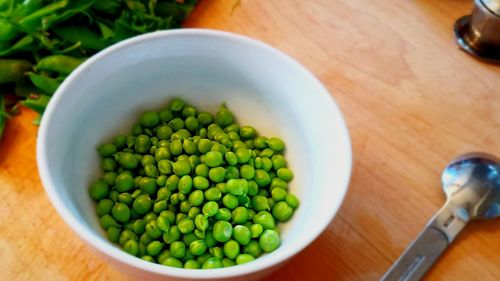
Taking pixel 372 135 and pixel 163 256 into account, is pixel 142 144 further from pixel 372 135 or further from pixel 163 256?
pixel 372 135

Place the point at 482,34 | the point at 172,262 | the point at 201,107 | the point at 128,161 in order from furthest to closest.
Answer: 1. the point at 482,34
2. the point at 201,107
3. the point at 128,161
4. the point at 172,262

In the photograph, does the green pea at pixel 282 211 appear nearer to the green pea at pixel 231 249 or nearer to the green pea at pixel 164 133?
the green pea at pixel 231 249

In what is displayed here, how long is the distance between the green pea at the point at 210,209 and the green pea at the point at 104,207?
16 cm

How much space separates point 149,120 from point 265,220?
302 mm

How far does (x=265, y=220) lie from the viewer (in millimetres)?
838

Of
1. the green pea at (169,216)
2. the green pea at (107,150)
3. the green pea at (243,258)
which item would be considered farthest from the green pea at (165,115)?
the green pea at (243,258)

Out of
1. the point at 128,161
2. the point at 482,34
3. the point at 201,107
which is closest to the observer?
the point at 128,161

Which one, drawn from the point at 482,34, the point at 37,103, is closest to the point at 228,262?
the point at 37,103

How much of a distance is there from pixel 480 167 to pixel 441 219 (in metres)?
0.15

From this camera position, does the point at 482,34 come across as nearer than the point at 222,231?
No

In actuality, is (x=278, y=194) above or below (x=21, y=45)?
above

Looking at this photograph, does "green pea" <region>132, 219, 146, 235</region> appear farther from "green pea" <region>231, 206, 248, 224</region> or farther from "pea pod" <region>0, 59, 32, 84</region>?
"pea pod" <region>0, 59, 32, 84</region>

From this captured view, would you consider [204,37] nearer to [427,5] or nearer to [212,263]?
[212,263]

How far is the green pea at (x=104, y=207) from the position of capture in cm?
86
